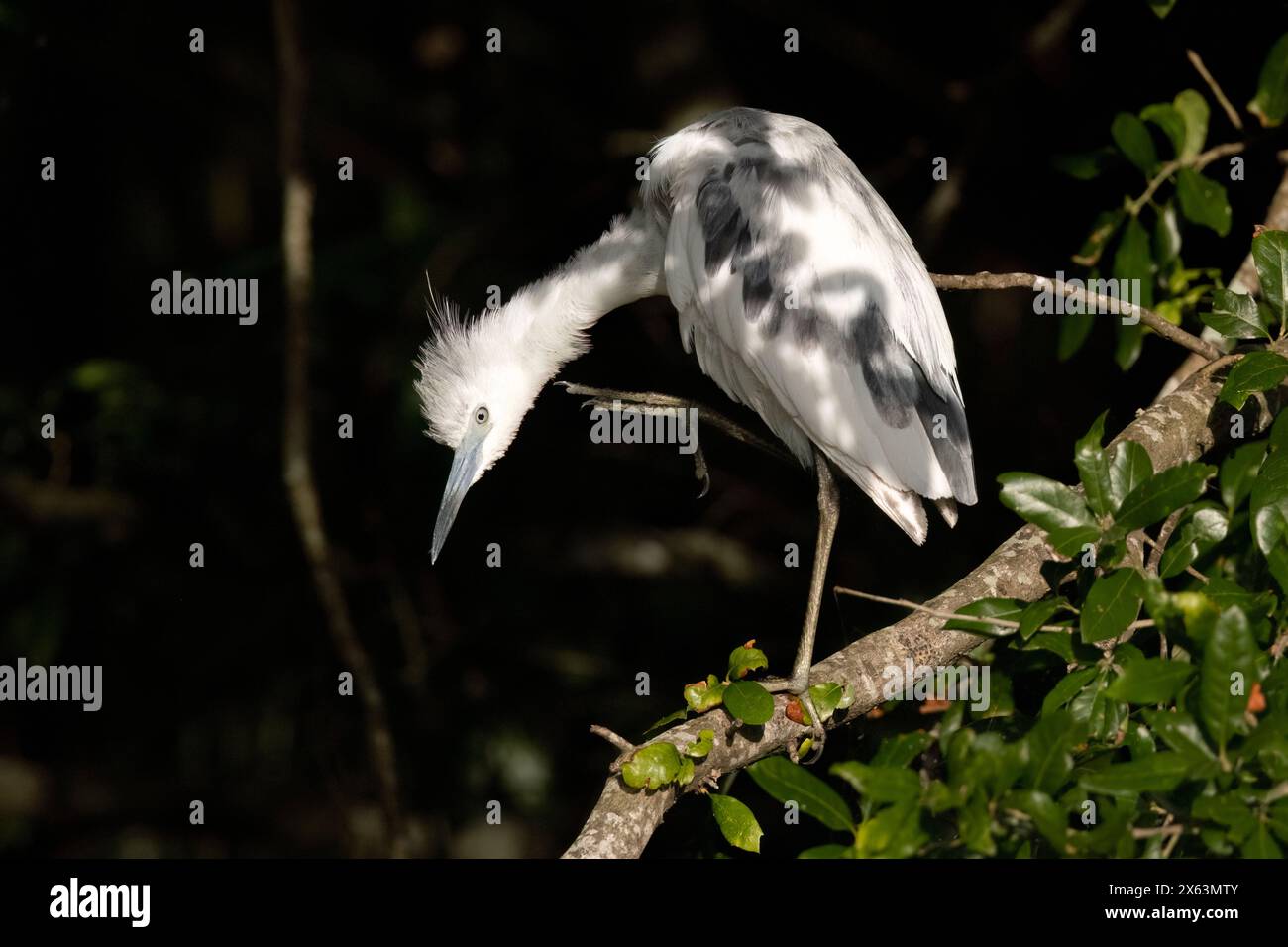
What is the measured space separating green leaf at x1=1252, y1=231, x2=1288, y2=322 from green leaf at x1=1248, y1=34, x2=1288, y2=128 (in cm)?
73

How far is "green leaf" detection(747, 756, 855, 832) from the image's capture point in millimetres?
1712

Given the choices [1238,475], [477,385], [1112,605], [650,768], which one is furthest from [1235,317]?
[477,385]

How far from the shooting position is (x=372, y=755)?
3.58m

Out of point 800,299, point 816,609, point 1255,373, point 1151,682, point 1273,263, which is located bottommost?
point 1151,682

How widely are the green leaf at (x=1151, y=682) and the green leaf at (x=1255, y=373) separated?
658 millimetres

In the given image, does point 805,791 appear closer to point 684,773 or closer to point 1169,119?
point 684,773

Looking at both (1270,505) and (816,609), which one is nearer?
(1270,505)

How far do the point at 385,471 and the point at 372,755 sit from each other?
3.89 feet

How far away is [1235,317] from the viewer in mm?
2201

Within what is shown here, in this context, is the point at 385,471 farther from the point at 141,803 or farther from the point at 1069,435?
the point at 1069,435

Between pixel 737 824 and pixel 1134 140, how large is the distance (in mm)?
1729
